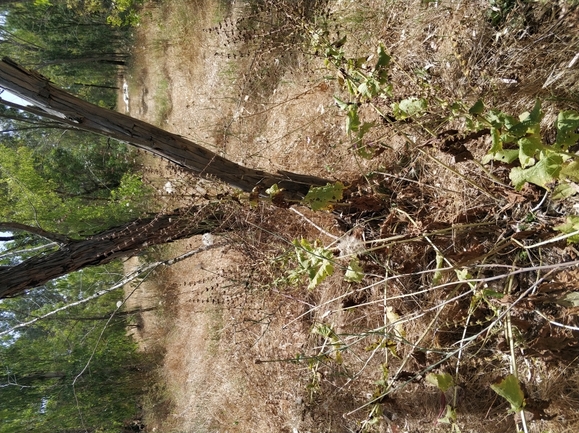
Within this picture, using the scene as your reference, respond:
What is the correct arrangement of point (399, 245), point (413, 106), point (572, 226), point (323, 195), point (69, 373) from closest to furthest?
Result: point (572, 226) < point (413, 106) < point (323, 195) < point (399, 245) < point (69, 373)

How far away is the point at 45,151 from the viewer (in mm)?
10938

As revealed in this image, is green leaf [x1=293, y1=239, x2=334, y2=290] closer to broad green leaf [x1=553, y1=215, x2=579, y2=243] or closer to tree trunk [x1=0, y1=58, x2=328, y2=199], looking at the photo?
tree trunk [x1=0, y1=58, x2=328, y2=199]

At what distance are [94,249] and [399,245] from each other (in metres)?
2.00

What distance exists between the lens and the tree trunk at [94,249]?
2988 millimetres

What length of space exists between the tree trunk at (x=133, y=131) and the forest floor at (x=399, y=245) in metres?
0.21

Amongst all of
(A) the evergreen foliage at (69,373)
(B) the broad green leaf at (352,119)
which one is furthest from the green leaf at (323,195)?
(A) the evergreen foliage at (69,373)

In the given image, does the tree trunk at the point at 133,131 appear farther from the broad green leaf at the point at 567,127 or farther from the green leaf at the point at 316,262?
the broad green leaf at the point at 567,127

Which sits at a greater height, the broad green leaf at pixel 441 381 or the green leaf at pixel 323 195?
the green leaf at pixel 323 195

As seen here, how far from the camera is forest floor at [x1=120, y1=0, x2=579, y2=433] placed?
7.60ft

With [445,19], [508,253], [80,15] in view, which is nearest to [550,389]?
[508,253]

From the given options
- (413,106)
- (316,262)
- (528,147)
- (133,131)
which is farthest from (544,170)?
(133,131)

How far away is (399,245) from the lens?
9.75 feet

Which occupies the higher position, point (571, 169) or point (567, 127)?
point (567, 127)

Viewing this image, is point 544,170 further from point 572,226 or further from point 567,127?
point 572,226
